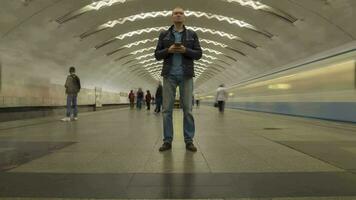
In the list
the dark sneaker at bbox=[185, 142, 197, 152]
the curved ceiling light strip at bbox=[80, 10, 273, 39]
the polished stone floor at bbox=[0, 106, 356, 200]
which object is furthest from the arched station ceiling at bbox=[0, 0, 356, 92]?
the dark sneaker at bbox=[185, 142, 197, 152]

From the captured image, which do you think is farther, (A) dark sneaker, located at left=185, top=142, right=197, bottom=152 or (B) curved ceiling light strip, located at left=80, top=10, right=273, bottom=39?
(B) curved ceiling light strip, located at left=80, top=10, right=273, bottom=39

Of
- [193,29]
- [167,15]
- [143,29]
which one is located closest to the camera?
[167,15]

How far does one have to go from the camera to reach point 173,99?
20.8ft

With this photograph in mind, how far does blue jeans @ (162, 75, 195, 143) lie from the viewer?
634 cm

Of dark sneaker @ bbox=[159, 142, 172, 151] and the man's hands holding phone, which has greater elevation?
the man's hands holding phone

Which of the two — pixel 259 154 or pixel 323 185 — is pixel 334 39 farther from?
pixel 323 185

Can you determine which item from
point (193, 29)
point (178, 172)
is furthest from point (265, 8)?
point (178, 172)

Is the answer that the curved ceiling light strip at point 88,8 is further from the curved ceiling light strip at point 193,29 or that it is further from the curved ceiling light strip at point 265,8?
the curved ceiling light strip at point 193,29

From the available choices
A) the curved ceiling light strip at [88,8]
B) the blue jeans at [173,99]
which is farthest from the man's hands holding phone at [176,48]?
the curved ceiling light strip at [88,8]

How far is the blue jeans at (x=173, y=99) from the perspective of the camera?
20.8ft

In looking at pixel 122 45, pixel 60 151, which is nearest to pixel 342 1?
pixel 60 151

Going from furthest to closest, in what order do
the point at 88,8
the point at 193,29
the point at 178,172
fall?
the point at 193,29 < the point at 88,8 < the point at 178,172

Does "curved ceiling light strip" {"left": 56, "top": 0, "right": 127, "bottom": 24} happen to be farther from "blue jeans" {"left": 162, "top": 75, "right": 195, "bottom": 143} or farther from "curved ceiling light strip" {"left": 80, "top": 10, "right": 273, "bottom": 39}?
"blue jeans" {"left": 162, "top": 75, "right": 195, "bottom": 143}

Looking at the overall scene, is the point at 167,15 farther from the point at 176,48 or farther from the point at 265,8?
the point at 176,48
